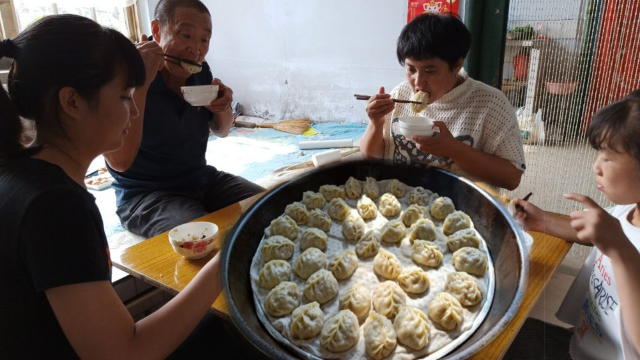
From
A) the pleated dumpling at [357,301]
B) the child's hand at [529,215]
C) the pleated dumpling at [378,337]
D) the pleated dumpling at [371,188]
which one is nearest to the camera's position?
the child's hand at [529,215]

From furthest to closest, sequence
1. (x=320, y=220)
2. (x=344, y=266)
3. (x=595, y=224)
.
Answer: (x=320, y=220) → (x=344, y=266) → (x=595, y=224)

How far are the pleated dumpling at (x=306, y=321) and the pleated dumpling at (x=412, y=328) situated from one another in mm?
170

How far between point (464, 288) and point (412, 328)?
0.56 ft

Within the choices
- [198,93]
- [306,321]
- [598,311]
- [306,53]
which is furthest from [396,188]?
[306,53]

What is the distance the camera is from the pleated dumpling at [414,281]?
1.00 metres

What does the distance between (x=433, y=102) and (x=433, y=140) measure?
2.35 feet

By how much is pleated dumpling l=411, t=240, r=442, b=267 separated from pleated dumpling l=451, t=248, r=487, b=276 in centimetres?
4

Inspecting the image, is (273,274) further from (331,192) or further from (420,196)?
(420,196)

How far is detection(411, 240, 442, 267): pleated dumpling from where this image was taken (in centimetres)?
108

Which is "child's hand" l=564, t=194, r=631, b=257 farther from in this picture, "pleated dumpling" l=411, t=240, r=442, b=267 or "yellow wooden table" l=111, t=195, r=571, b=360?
"pleated dumpling" l=411, t=240, r=442, b=267

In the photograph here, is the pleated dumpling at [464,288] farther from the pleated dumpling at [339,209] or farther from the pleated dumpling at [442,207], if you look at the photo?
the pleated dumpling at [339,209]

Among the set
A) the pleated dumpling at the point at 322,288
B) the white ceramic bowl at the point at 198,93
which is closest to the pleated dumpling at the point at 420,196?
the pleated dumpling at the point at 322,288

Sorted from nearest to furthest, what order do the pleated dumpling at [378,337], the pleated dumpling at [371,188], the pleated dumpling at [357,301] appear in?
the pleated dumpling at [378,337]
the pleated dumpling at [357,301]
the pleated dumpling at [371,188]

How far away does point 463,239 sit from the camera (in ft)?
3.45
